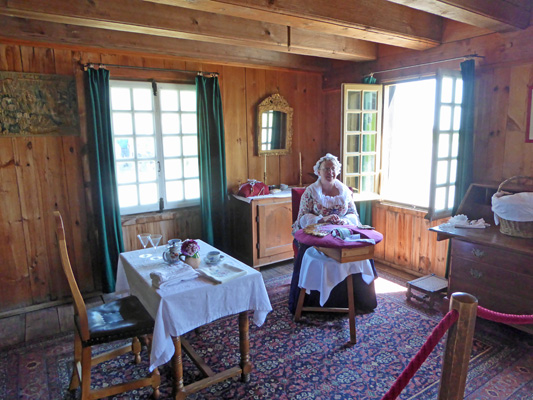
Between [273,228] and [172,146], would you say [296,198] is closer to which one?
[273,228]

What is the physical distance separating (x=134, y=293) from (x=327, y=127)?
11.3ft

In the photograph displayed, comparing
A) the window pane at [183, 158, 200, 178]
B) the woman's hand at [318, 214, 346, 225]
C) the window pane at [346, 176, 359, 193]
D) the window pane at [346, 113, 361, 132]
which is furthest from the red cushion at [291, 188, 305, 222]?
the window pane at [183, 158, 200, 178]

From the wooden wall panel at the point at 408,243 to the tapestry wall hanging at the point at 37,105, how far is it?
335 cm

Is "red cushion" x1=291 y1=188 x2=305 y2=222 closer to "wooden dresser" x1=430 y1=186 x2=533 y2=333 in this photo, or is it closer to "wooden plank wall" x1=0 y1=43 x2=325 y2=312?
"wooden dresser" x1=430 y1=186 x2=533 y2=333

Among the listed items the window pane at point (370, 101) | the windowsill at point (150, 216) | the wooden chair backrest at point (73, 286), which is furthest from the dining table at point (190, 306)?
the window pane at point (370, 101)

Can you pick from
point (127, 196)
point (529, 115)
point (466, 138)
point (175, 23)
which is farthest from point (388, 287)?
point (175, 23)

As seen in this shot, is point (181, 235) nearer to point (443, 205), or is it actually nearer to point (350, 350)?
point (350, 350)

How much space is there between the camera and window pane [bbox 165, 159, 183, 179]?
4.06 m

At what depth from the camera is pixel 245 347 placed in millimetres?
2316

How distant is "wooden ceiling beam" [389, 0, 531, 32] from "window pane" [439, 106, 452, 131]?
0.68 metres

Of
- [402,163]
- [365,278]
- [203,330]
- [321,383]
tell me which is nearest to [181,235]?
[203,330]

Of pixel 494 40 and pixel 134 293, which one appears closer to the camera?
pixel 134 293

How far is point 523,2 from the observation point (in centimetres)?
295

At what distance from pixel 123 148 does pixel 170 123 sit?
555 millimetres
